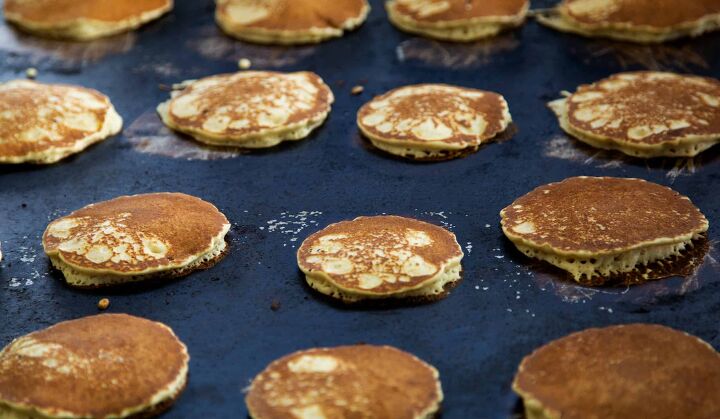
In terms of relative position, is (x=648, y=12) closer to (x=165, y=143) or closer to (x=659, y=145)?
(x=659, y=145)

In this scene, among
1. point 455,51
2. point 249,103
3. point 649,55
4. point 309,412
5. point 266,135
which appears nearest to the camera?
point 309,412

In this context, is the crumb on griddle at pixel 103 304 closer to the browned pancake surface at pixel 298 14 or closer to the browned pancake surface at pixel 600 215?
the browned pancake surface at pixel 600 215

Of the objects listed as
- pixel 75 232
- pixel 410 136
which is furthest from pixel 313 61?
pixel 75 232

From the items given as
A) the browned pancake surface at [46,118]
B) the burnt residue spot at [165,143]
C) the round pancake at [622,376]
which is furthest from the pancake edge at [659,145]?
the browned pancake surface at [46,118]

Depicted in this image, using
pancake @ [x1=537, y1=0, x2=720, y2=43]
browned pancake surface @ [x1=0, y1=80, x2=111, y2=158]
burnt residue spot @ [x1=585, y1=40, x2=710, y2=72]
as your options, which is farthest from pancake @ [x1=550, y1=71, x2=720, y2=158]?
browned pancake surface @ [x1=0, y1=80, x2=111, y2=158]

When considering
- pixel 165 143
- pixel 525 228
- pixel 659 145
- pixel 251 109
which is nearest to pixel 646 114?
pixel 659 145

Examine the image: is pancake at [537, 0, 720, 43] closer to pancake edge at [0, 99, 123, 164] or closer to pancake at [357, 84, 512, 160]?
pancake at [357, 84, 512, 160]
